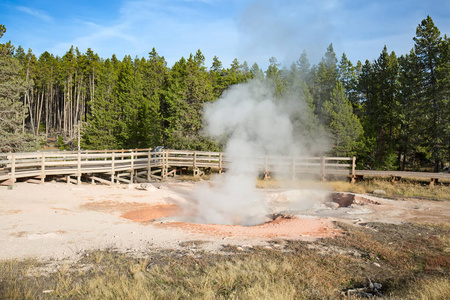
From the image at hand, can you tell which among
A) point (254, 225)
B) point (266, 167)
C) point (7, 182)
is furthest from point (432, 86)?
point (7, 182)

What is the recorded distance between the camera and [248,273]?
237 inches

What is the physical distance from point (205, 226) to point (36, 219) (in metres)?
5.36

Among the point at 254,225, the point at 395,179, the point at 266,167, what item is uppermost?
the point at 266,167

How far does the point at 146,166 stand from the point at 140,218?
1075cm

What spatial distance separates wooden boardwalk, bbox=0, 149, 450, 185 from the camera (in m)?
17.2

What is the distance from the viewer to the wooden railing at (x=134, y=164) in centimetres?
1706

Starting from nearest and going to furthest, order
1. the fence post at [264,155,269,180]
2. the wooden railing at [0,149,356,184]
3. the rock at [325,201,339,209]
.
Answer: the rock at [325,201,339,209] < the wooden railing at [0,149,356,184] < the fence post at [264,155,269,180]

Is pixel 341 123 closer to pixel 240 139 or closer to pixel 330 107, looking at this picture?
pixel 330 107

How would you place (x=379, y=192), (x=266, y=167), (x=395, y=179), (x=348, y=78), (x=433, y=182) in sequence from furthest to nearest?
(x=348, y=78) → (x=266, y=167) → (x=395, y=179) → (x=433, y=182) → (x=379, y=192)

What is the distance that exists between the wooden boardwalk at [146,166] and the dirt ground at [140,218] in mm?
2126

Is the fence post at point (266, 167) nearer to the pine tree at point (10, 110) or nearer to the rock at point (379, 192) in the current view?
the rock at point (379, 192)

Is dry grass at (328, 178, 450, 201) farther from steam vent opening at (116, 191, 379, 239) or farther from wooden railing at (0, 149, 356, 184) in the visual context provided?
steam vent opening at (116, 191, 379, 239)

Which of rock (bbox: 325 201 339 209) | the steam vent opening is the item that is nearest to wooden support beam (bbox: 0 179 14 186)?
the steam vent opening

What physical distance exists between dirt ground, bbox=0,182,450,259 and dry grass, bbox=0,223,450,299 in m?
0.80
